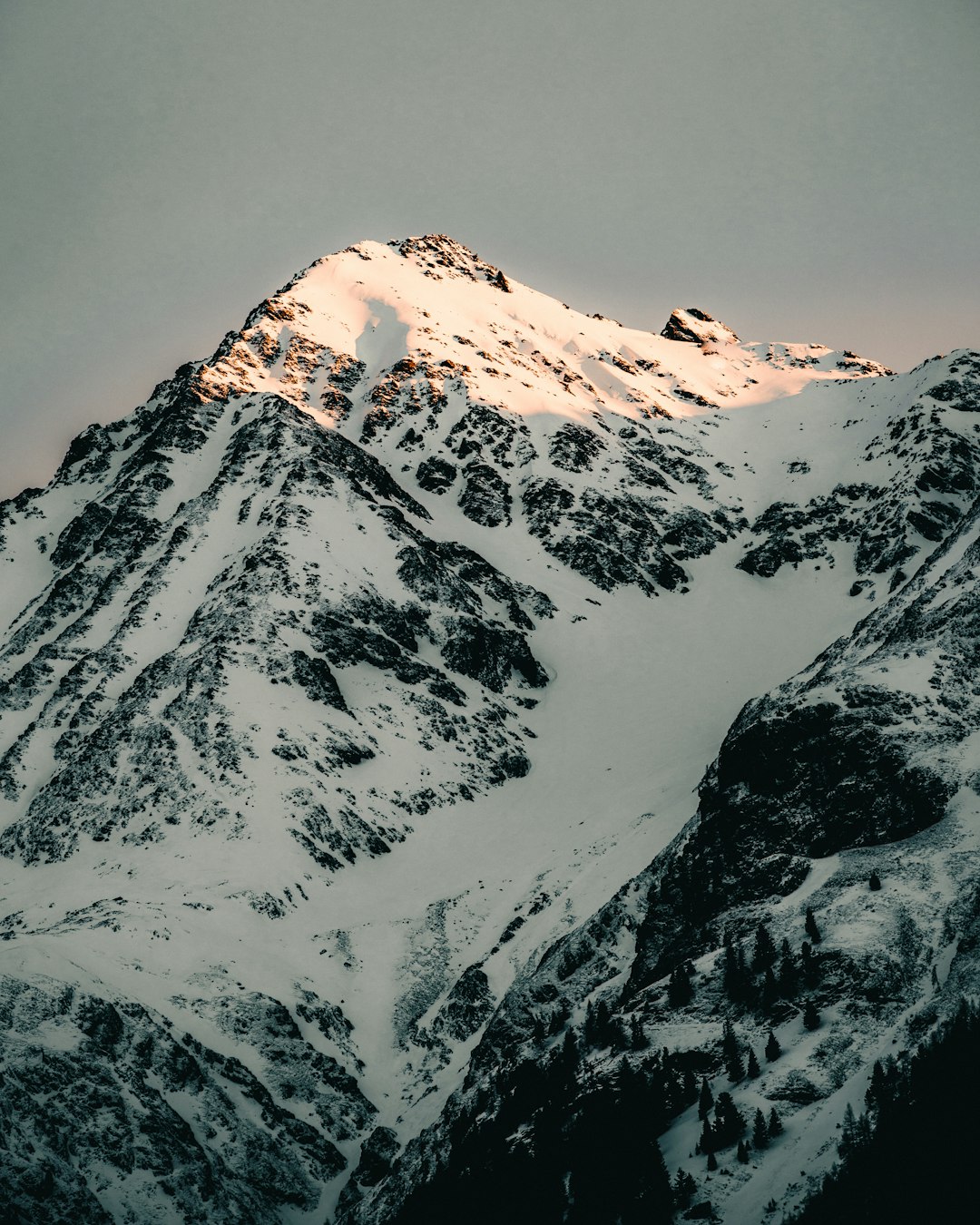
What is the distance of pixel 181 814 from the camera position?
72688 millimetres

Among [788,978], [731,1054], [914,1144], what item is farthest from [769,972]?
[914,1144]

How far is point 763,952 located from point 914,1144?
1315 cm

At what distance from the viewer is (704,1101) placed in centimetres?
3194

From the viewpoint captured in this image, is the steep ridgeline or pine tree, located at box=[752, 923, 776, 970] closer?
the steep ridgeline

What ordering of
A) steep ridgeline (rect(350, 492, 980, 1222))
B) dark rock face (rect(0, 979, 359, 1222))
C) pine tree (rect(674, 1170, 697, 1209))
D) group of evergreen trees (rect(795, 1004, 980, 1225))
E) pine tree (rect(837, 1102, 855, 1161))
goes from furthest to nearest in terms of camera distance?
1. dark rock face (rect(0, 979, 359, 1222))
2. steep ridgeline (rect(350, 492, 980, 1222))
3. pine tree (rect(674, 1170, 697, 1209))
4. pine tree (rect(837, 1102, 855, 1161))
5. group of evergreen trees (rect(795, 1004, 980, 1225))

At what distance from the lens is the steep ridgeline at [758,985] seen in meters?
30.5

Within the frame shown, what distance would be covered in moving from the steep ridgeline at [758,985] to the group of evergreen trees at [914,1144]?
19cm

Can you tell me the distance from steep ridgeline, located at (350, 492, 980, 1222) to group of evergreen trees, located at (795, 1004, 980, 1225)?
0.19 metres

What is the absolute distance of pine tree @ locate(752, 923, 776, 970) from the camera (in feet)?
125

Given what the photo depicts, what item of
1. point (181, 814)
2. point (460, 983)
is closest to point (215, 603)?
point (181, 814)

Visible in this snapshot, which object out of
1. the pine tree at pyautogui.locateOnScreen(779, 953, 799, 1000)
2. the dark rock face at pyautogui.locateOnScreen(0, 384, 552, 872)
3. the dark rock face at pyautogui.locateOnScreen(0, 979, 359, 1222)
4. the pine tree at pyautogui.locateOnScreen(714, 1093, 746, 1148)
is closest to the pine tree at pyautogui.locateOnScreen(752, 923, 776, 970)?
the pine tree at pyautogui.locateOnScreen(779, 953, 799, 1000)

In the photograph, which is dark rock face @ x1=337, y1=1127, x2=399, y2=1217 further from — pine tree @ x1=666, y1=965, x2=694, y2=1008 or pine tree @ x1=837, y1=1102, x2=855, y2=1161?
pine tree @ x1=837, y1=1102, x2=855, y2=1161

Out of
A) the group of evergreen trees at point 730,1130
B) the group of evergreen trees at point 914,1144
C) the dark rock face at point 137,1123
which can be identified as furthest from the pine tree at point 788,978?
the dark rock face at point 137,1123

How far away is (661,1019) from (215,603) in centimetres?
6542
